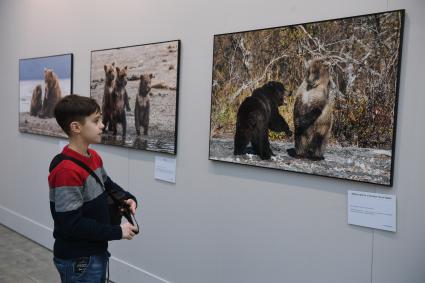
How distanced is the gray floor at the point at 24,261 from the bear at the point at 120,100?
150cm

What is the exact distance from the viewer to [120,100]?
323 centimetres

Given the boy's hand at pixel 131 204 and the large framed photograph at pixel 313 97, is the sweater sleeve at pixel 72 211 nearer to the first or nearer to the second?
the boy's hand at pixel 131 204

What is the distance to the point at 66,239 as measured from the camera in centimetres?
175

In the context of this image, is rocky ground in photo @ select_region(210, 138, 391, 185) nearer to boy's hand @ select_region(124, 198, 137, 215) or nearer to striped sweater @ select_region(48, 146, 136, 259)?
boy's hand @ select_region(124, 198, 137, 215)

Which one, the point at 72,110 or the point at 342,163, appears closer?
the point at 72,110

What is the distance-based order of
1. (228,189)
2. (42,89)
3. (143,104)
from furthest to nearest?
(42,89)
(143,104)
(228,189)

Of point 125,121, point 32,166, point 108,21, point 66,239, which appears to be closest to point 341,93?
point 66,239

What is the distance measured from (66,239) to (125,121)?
1.56 m

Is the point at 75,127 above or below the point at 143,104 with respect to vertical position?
below

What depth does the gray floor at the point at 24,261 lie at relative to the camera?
3.46 m

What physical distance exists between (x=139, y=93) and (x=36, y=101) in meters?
1.79

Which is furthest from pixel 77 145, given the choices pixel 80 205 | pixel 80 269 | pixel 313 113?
pixel 313 113

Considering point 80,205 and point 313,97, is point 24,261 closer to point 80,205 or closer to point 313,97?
point 80,205

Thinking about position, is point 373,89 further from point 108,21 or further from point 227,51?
point 108,21
